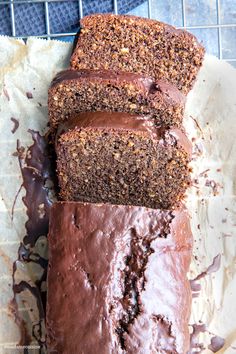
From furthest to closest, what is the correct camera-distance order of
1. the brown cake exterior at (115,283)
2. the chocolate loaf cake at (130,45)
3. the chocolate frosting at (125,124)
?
the chocolate loaf cake at (130,45) < the chocolate frosting at (125,124) < the brown cake exterior at (115,283)

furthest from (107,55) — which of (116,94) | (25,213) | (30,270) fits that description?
(30,270)

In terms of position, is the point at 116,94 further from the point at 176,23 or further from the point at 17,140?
the point at 176,23

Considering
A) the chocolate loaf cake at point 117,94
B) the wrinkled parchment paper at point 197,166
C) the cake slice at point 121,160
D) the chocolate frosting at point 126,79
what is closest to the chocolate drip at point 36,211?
the wrinkled parchment paper at point 197,166

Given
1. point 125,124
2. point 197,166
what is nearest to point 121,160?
point 125,124

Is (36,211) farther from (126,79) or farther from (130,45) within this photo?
(130,45)

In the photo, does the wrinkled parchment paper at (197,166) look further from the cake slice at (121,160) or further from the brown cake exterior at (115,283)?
the brown cake exterior at (115,283)

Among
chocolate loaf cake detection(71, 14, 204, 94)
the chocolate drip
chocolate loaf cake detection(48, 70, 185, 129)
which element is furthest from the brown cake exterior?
chocolate loaf cake detection(71, 14, 204, 94)

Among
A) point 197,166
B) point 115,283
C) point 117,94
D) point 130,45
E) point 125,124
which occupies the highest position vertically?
point 130,45
